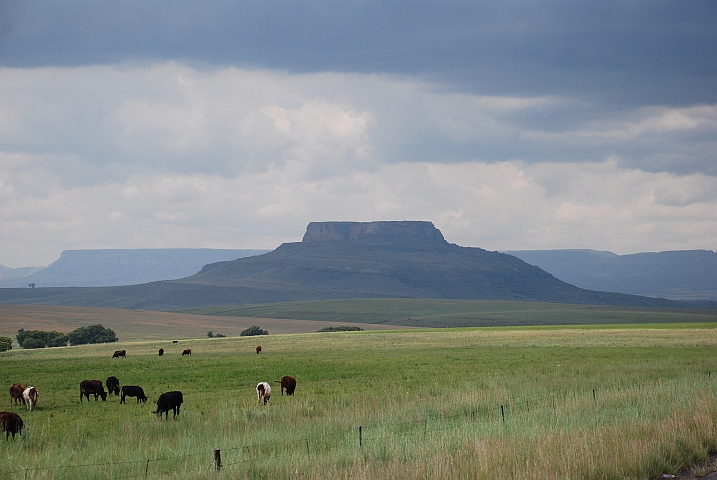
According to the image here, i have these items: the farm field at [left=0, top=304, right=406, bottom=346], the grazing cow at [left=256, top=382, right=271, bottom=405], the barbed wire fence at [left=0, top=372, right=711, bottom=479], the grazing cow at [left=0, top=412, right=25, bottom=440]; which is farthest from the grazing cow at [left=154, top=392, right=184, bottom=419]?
the farm field at [left=0, top=304, right=406, bottom=346]

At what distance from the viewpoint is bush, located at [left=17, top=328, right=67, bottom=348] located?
10644cm

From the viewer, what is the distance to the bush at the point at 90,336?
113938 millimetres

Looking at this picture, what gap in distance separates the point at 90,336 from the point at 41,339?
27.4ft

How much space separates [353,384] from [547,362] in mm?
14849

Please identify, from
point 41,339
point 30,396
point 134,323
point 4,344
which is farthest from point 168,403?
point 134,323

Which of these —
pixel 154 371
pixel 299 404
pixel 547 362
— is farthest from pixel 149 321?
pixel 299 404

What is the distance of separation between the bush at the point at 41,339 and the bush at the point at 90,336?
138 cm

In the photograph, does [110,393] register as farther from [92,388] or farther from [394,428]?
[394,428]

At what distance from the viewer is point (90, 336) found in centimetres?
11600

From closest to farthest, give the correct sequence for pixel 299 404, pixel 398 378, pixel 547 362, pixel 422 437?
1. pixel 422 437
2. pixel 299 404
3. pixel 398 378
4. pixel 547 362

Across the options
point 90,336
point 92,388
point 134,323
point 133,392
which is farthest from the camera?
point 134,323

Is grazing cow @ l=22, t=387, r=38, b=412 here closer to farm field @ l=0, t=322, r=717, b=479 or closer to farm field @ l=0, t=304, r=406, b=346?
farm field @ l=0, t=322, r=717, b=479

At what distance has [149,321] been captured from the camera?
16925 centimetres

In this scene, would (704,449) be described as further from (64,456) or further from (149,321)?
(149,321)
